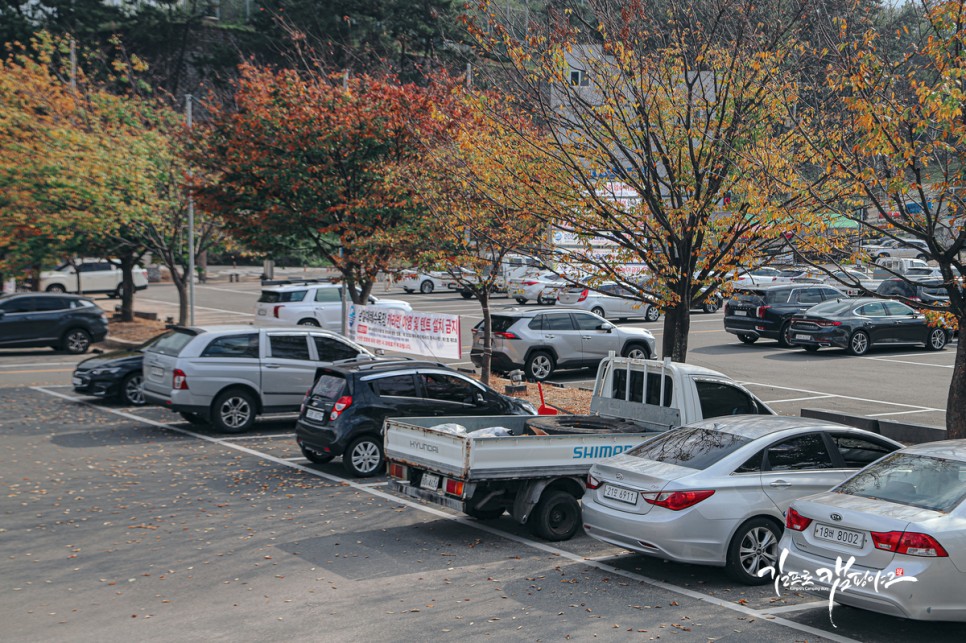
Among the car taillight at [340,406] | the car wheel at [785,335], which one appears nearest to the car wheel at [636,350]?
the car wheel at [785,335]

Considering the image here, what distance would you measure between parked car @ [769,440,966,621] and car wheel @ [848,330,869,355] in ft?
65.7

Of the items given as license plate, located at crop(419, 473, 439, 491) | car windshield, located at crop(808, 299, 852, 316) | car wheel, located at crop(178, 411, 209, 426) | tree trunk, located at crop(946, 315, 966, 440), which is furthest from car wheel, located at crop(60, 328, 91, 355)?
tree trunk, located at crop(946, 315, 966, 440)

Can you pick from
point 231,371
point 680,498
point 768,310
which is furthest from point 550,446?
point 768,310

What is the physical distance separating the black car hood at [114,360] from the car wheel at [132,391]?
1.01 feet

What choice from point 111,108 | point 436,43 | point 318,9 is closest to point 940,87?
point 111,108

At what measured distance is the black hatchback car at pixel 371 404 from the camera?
13.7m

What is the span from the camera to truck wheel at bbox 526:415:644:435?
1127cm

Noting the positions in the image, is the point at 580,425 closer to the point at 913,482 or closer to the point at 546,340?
the point at 913,482

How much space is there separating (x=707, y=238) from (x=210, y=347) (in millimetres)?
8170

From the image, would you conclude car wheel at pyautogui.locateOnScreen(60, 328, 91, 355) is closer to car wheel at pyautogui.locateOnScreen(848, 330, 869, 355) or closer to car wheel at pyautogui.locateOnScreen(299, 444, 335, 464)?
car wheel at pyautogui.locateOnScreen(299, 444, 335, 464)

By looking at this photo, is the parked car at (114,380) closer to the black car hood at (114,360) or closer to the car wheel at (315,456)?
the black car hood at (114,360)

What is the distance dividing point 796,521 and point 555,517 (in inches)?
127

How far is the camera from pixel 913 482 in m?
7.86

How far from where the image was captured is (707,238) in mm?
14523
